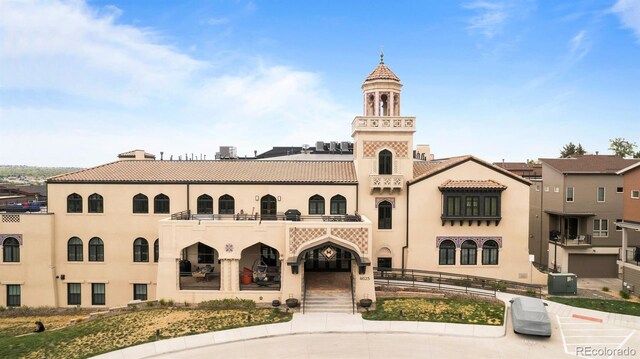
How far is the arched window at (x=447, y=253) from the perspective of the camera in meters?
32.4

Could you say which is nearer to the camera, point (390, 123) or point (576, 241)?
point (390, 123)

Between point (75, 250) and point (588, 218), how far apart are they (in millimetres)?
42344

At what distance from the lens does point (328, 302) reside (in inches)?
1024

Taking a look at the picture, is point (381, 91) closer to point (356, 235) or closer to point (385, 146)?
point (385, 146)

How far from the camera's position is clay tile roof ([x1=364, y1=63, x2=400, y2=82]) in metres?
32.9

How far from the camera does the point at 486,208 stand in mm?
31922

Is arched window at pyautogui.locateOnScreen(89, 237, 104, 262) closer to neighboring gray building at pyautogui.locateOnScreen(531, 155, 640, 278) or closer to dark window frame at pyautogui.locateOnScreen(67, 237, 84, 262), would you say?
dark window frame at pyautogui.locateOnScreen(67, 237, 84, 262)

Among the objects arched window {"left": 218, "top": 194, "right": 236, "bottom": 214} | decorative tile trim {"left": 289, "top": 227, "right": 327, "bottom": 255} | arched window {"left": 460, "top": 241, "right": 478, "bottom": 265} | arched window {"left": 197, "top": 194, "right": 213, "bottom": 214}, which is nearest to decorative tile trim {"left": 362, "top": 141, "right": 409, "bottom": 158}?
arched window {"left": 460, "top": 241, "right": 478, "bottom": 265}

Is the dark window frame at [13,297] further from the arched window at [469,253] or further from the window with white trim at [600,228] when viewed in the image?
the window with white trim at [600,228]

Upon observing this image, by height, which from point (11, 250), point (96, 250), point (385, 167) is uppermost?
point (385, 167)

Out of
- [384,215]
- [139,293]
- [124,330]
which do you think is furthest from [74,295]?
[384,215]

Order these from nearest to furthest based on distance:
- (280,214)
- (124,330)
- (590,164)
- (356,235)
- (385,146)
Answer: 1. (124,330)
2. (356,235)
3. (280,214)
4. (385,146)
5. (590,164)

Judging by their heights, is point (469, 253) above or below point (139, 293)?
above

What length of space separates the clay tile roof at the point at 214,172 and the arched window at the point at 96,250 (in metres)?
4.61
